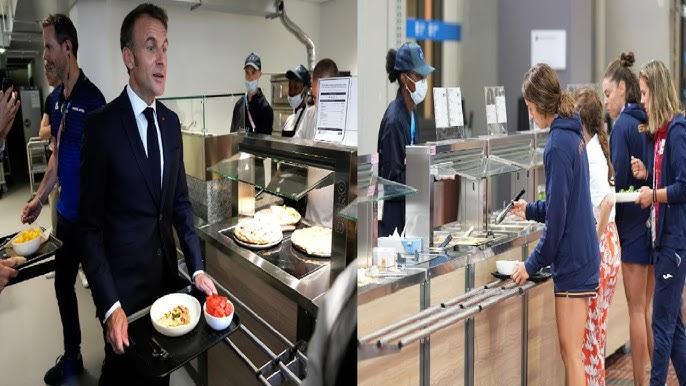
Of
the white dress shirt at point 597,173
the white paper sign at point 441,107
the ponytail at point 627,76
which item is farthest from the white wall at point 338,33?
the ponytail at point 627,76

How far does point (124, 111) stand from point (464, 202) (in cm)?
156

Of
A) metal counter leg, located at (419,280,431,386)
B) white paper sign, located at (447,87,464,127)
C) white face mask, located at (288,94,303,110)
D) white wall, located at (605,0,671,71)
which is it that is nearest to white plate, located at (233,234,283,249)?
white face mask, located at (288,94,303,110)

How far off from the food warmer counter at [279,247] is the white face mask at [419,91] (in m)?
0.59

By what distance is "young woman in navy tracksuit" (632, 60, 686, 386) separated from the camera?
230cm

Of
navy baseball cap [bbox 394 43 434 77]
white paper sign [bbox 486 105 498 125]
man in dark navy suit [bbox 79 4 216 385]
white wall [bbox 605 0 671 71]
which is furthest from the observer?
white wall [bbox 605 0 671 71]

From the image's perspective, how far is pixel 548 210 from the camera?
5.80 ft

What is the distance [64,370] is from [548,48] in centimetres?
181

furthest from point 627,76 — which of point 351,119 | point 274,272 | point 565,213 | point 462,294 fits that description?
point 274,272

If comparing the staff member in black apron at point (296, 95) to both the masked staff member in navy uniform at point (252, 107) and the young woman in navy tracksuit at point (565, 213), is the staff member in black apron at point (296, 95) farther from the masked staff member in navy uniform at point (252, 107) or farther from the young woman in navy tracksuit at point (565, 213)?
the young woman in navy tracksuit at point (565, 213)

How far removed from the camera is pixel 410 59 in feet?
4.17

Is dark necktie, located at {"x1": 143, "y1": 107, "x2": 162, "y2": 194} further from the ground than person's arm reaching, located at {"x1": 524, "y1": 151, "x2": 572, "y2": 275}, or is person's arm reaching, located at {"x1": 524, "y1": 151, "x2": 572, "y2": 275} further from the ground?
dark necktie, located at {"x1": 143, "y1": 107, "x2": 162, "y2": 194}

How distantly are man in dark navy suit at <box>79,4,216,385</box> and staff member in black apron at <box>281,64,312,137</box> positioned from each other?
0.64ft

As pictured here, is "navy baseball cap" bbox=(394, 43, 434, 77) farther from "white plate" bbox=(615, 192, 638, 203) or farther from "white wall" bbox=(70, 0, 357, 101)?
"white plate" bbox=(615, 192, 638, 203)

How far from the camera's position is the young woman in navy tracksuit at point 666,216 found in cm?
230
